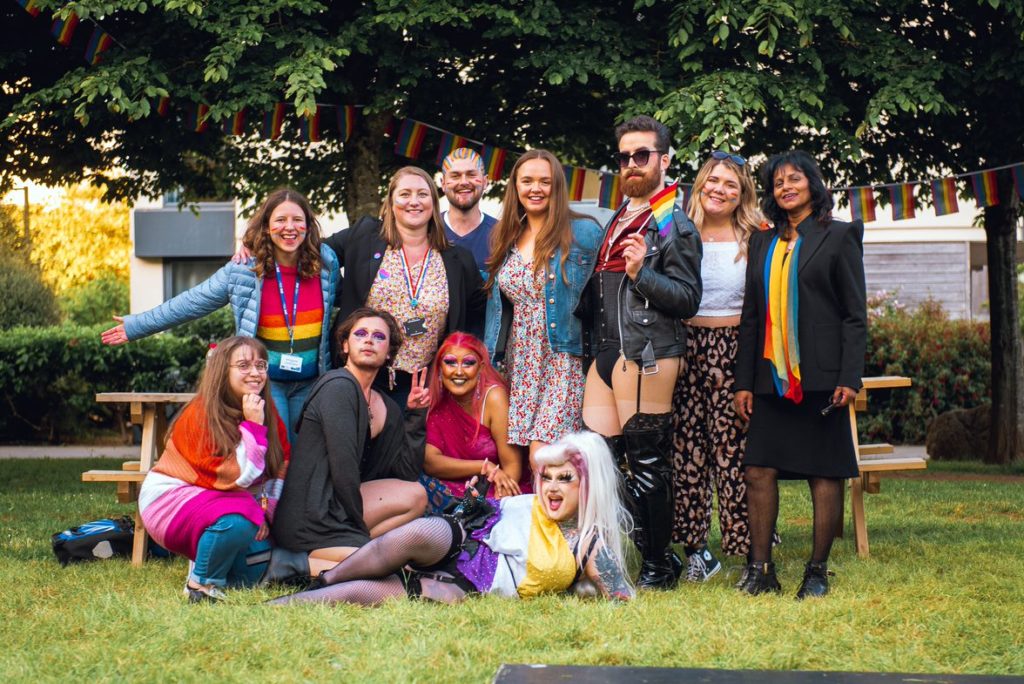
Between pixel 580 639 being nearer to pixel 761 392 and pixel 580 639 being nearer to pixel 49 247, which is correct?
pixel 761 392

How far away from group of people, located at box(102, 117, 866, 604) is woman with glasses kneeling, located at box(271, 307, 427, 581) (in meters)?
0.01

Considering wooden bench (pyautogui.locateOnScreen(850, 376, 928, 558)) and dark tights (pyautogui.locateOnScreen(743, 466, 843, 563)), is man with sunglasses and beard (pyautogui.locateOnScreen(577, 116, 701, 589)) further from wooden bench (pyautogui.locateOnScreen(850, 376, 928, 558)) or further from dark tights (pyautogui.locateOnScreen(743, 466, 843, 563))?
wooden bench (pyautogui.locateOnScreen(850, 376, 928, 558))

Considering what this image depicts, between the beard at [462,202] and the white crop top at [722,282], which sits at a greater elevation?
the beard at [462,202]

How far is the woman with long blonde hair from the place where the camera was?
580cm

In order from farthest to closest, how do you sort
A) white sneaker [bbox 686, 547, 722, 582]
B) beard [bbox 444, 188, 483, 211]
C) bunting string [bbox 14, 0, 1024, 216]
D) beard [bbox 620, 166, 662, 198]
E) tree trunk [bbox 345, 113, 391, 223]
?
tree trunk [bbox 345, 113, 391, 223], bunting string [bbox 14, 0, 1024, 216], beard [bbox 444, 188, 483, 211], white sneaker [bbox 686, 547, 722, 582], beard [bbox 620, 166, 662, 198]

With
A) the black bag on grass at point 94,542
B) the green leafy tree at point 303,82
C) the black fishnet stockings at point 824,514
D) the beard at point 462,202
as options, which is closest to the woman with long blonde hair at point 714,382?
the black fishnet stockings at point 824,514

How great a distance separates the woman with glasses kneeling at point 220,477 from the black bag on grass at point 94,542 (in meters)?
1.19

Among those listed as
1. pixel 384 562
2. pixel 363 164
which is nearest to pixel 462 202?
pixel 384 562

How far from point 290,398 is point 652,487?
1.78 m

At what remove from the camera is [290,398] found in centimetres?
604

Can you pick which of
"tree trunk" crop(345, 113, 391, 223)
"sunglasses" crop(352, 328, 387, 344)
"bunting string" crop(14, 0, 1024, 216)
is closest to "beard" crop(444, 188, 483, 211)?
"sunglasses" crop(352, 328, 387, 344)

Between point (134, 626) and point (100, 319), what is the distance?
24834mm

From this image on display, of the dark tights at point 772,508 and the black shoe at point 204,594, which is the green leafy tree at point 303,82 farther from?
the dark tights at point 772,508

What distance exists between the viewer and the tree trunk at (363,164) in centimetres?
1048
